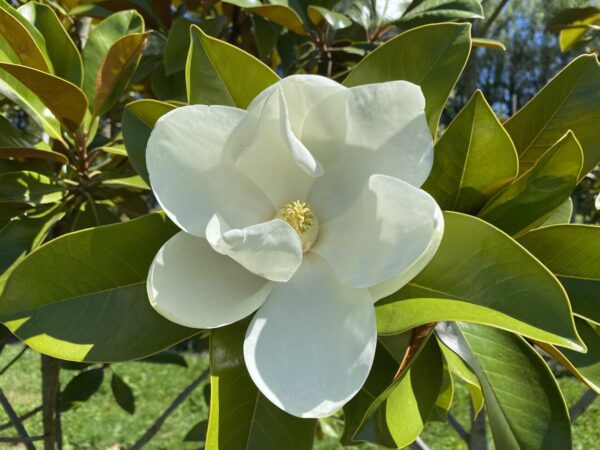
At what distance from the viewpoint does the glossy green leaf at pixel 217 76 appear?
34.9 inches

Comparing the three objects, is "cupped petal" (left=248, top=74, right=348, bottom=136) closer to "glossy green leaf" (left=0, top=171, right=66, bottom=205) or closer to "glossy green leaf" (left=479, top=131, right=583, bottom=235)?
"glossy green leaf" (left=479, top=131, right=583, bottom=235)

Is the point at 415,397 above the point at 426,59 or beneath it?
beneath

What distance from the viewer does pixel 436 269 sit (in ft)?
2.49

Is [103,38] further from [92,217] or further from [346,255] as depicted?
[346,255]

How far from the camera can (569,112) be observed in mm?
928

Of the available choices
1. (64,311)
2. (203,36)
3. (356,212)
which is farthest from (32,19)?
(356,212)

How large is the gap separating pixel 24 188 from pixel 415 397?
756mm

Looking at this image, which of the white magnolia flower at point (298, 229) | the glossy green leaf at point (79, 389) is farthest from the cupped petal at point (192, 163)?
the glossy green leaf at point (79, 389)

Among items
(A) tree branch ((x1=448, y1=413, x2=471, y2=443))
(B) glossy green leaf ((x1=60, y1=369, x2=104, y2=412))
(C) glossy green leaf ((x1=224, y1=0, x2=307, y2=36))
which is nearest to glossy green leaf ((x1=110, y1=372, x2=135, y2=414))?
(B) glossy green leaf ((x1=60, y1=369, x2=104, y2=412))

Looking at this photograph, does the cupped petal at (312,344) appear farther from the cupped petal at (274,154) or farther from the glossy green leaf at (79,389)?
the glossy green leaf at (79,389)

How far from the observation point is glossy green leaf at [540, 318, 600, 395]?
2.78ft

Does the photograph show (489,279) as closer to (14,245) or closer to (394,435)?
(394,435)

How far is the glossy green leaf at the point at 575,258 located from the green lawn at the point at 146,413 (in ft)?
11.7

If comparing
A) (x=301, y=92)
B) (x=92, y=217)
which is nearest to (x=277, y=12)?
(x=92, y=217)
